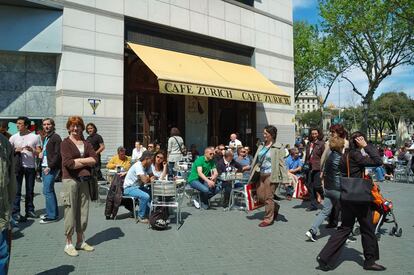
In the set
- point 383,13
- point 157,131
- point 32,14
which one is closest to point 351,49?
point 383,13

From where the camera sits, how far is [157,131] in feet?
49.6

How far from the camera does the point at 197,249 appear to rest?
5.50 metres

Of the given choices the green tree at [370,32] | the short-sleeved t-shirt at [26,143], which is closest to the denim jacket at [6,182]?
the short-sleeved t-shirt at [26,143]

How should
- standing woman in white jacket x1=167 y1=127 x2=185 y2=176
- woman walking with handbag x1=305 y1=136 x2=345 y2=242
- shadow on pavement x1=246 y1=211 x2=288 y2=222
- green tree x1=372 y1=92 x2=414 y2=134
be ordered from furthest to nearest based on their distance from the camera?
green tree x1=372 y1=92 x2=414 y2=134
standing woman in white jacket x1=167 y1=127 x2=185 y2=176
shadow on pavement x1=246 y1=211 x2=288 y2=222
woman walking with handbag x1=305 y1=136 x2=345 y2=242

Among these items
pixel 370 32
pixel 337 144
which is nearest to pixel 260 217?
pixel 337 144

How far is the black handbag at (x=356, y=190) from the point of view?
4.57 metres

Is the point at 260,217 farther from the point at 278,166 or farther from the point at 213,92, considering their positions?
the point at 213,92

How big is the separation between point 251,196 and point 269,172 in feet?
1.94

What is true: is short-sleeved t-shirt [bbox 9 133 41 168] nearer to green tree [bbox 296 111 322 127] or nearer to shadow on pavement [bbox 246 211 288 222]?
shadow on pavement [bbox 246 211 288 222]

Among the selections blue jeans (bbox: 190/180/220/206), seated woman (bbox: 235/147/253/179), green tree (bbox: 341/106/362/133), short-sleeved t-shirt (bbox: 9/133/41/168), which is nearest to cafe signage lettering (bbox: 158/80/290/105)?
seated woman (bbox: 235/147/253/179)

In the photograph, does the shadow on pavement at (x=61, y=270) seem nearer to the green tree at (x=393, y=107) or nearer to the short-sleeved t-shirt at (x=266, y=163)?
the short-sleeved t-shirt at (x=266, y=163)

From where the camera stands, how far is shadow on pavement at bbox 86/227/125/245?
5.88m

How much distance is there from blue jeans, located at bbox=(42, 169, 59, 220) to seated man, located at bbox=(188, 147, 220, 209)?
2884 mm

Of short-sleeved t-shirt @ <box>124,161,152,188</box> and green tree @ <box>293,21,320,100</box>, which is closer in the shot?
short-sleeved t-shirt @ <box>124,161,152,188</box>
